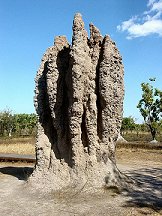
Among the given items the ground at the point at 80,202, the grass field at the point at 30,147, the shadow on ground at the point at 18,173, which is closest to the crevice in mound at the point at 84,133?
the ground at the point at 80,202

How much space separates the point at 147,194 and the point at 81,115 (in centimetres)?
291

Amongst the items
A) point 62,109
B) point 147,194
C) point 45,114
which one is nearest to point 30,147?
point 45,114

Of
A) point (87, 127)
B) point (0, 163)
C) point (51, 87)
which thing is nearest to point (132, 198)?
point (87, 127)

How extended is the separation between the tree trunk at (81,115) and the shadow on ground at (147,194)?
0.76 metres

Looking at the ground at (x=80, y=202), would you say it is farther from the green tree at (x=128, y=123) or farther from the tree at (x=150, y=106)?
the green tree at (x=128, y=123)

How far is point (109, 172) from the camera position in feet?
34.7

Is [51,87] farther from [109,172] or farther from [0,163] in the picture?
[0,163]

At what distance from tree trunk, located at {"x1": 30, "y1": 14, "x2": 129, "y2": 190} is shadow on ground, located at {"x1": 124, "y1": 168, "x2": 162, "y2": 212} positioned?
762 millimetres

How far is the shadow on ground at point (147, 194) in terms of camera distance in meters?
8.76

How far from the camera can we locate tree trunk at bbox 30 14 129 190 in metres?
10.5

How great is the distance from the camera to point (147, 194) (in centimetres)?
990

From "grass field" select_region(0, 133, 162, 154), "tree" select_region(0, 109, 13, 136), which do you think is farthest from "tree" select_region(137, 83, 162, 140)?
"tree" select_region(0, 109, 13, 136)

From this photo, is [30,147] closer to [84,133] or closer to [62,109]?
[62,109]

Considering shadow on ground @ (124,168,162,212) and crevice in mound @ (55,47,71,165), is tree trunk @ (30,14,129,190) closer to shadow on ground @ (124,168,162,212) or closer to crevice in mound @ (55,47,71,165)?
crevice in mound @ (55,47,71,165)
